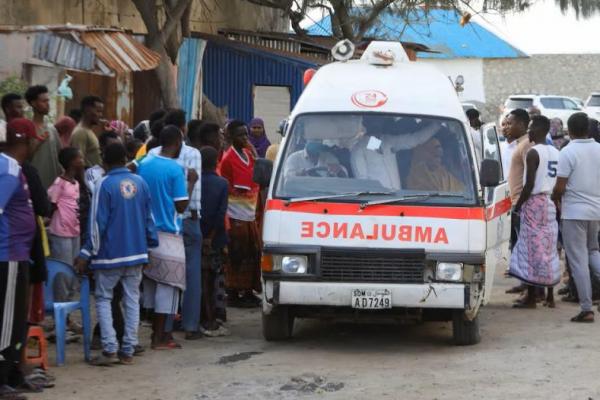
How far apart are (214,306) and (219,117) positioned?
11187 millimetres

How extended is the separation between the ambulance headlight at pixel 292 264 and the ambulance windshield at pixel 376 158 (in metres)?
0.58

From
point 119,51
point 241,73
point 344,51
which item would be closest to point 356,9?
point 241,73

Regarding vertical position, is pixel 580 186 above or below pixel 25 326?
above

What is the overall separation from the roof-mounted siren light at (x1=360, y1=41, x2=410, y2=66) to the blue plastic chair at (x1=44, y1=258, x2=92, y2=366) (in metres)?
3.43

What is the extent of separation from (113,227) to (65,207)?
40.1 inches

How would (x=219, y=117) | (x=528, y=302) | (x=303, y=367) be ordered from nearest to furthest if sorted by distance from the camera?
(x=303, y=367) < (x=528, y=302) < (x=219, y=117)

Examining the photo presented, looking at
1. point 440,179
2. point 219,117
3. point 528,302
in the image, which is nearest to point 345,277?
point 440,179

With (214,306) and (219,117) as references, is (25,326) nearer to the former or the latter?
(214,306)

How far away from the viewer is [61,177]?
32.4ft

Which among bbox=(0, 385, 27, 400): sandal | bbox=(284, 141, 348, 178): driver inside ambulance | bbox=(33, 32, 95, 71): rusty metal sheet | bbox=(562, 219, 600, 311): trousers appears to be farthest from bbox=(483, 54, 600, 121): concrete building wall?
bbox=(0, 385, 27, 400): sandal

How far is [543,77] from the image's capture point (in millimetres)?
56594

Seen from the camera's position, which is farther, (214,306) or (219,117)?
(219,117)

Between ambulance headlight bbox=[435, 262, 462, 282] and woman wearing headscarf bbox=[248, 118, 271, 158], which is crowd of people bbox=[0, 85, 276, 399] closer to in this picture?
ambulance headlight bbox=[435, 262, 462, 282]

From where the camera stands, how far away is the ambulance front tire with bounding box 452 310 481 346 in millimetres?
9984
